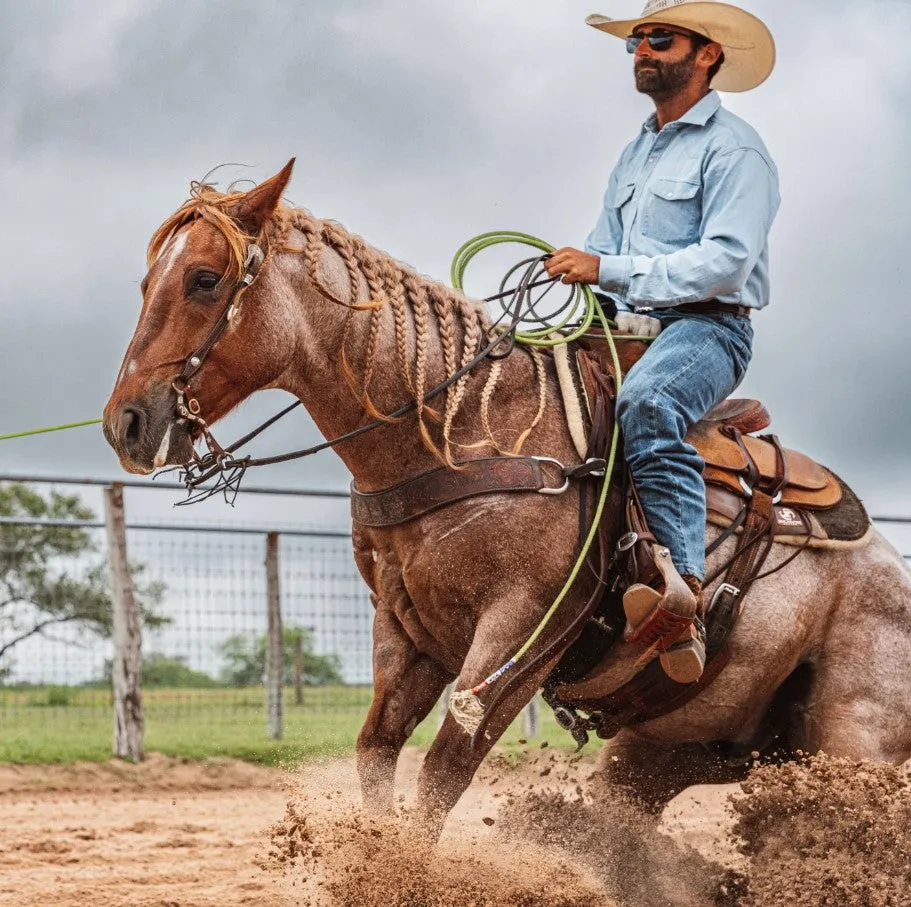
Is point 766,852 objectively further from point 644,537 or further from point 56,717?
point 56,717

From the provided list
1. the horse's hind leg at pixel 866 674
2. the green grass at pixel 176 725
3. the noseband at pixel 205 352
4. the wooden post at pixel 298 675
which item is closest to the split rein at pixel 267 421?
the noseband at pixel 205 352

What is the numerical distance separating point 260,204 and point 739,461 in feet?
6.74

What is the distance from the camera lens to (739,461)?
500 cm

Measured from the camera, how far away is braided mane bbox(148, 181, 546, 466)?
14.1 ft

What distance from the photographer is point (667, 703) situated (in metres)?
4.93

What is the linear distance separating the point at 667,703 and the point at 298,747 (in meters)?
6.82

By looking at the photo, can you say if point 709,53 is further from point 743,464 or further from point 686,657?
point 686,657

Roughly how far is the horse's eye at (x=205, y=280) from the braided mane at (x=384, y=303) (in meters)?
0.10

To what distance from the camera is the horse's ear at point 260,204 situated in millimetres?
4215

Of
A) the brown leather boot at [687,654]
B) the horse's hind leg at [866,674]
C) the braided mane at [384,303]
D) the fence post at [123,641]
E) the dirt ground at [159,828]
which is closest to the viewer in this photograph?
the braided mane at [384,303]

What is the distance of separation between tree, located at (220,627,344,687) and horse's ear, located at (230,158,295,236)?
24.8ft

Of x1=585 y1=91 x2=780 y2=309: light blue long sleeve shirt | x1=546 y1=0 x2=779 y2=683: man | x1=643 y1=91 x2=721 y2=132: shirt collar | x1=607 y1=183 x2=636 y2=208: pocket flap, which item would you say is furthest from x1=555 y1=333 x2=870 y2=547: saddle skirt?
x1=643 y1=91 x2=721 y2=132: shirt collar

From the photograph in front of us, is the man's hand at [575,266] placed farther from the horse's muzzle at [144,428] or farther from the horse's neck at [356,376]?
the horse's muzzle at [144,428]

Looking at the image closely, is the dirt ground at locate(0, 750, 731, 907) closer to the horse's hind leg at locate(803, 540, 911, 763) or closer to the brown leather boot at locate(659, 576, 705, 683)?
the horse's hind leg at locate(803, 540, 911, 763)
